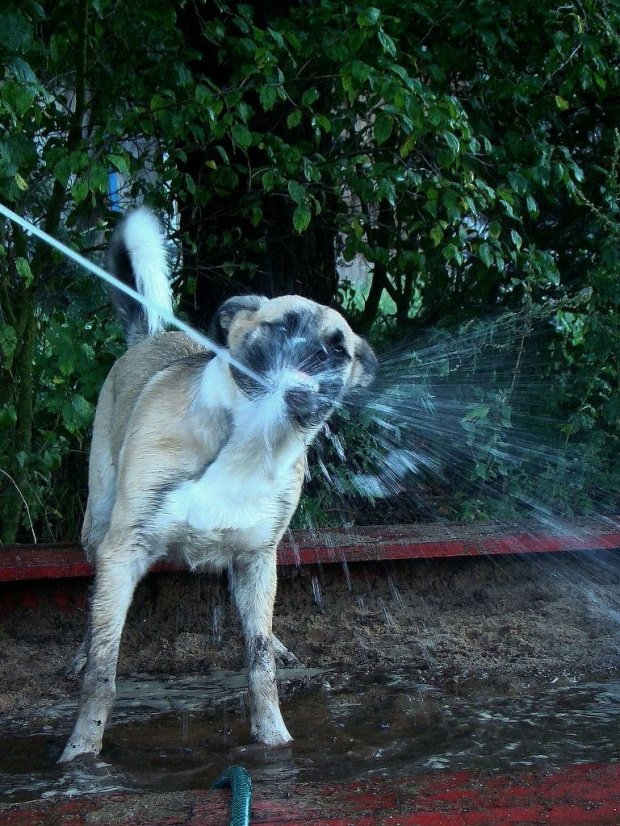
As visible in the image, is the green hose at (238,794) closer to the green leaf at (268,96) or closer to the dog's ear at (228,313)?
the dog's ear at (228,313)

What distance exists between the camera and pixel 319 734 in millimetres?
3801

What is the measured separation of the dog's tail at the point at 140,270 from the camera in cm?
500

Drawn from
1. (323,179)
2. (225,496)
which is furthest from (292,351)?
(323,179)

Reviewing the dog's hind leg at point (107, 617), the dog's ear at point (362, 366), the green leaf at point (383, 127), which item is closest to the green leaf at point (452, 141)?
the green leaf at point (383, 127)

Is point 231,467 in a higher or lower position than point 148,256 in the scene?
lower

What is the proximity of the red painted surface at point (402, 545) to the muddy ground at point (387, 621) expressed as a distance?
0.41ft

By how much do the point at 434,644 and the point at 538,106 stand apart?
307 centimetres

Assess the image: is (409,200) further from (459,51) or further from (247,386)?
(247,386)

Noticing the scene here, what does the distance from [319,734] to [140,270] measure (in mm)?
2395

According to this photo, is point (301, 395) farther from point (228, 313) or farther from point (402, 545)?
point (402, 545)

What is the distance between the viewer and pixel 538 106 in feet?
19.2

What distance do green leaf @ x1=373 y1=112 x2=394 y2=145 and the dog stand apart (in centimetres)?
125

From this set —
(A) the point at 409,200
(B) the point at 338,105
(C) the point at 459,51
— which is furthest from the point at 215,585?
(C) the point at 459,51

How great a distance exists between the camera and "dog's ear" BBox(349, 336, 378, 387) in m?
3.85
